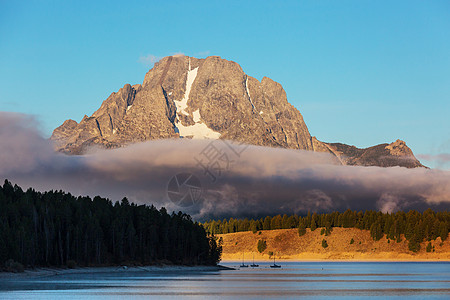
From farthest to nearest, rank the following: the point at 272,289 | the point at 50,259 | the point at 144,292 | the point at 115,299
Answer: the point at 50,259 < the point at 272,289 < the point at 144,292 < the point at 115,299

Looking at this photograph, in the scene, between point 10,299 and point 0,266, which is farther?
point 0,266

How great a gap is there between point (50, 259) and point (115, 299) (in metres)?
91.4

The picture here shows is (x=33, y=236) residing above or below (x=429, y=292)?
above

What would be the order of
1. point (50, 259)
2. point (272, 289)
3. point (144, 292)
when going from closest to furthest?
point (144, 292)
point (272, 289)
point (50, 259)

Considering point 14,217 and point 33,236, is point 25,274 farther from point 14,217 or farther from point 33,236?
point 14,217

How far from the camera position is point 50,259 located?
650 ft

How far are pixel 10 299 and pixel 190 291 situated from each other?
4193cm

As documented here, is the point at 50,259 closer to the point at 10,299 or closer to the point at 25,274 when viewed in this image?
the point at 25,274

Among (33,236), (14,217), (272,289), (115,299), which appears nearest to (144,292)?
(115,299)

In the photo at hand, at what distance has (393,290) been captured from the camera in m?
145

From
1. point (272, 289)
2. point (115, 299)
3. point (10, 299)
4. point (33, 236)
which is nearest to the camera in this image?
point (10, 299)

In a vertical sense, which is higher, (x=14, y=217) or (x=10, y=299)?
(x=14, y=217)

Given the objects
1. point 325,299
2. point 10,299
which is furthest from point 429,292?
point 10,299

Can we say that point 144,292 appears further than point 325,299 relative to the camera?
Yes
